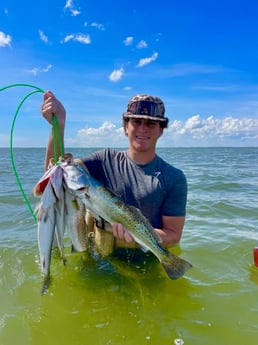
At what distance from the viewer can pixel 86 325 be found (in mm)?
3967

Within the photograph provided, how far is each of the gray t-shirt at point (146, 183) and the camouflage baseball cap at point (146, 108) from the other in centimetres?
70

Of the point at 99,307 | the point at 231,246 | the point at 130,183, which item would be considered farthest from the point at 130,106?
the point at 231,246

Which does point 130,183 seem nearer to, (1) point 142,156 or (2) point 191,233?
(1) point 142,156

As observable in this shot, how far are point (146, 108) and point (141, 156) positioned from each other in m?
0.71

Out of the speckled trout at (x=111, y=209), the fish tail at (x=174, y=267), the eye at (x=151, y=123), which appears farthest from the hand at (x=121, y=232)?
the eye at (x=151, y=123)

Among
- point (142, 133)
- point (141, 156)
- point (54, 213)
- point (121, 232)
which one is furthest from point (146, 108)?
point (54, 213)

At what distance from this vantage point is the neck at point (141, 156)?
501 cm

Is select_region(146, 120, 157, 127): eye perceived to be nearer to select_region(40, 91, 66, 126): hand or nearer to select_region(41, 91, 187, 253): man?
select_region(41, 91, 187, 253): man

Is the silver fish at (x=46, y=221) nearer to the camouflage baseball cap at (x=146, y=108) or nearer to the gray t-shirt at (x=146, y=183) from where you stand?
the gray t-shirt at (x=146, y=183)

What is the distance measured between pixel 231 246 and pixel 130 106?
3.85 metres

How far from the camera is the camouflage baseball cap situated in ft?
15.4

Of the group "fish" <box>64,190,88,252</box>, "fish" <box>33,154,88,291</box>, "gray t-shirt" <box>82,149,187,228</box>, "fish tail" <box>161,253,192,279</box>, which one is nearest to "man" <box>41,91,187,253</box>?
"gray t-shirt" <box>82,149,187,228</box>

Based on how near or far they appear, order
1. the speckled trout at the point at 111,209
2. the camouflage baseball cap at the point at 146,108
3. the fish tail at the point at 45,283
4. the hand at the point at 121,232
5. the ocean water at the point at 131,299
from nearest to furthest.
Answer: the speckled trout at the point at 111,209 < the ocean water at the point at 131,299 < the hand at the point at 121,232 < the fish tail at the point at 45,283 < the camouflage baseball cap at the point at 146,108

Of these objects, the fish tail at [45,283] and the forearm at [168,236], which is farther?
the forearm at [168,236]
